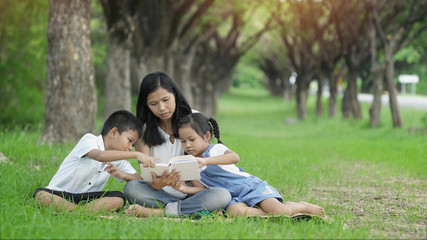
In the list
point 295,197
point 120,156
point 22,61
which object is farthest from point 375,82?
point 120,156

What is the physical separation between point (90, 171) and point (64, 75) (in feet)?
16.0

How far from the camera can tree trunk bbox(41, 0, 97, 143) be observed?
941 cm

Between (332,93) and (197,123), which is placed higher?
(197,123)

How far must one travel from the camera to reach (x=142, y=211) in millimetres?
4820

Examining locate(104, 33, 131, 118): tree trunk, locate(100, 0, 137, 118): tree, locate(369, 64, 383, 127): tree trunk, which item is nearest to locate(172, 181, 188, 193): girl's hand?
locate(100, 0, 137, 118): tree

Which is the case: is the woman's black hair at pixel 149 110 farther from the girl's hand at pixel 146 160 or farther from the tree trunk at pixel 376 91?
the tree trunk at pixel 376 91

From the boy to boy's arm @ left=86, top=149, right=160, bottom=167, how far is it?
0.29ft

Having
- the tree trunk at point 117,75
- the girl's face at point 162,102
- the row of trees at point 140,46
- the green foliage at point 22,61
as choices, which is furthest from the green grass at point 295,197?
the green foliage at point 22,61

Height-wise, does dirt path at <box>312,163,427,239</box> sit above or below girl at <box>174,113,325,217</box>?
below

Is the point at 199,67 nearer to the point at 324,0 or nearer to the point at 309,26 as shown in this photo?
the point at 309,26

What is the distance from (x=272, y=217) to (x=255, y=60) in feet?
184

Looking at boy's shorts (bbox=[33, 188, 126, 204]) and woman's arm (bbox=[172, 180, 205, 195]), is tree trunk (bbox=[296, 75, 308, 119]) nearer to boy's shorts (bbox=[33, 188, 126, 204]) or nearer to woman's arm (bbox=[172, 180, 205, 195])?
woman's arm (bbox=[172, 180, 205, 195])

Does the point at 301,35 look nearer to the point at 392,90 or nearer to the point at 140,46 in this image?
the point at 392,90

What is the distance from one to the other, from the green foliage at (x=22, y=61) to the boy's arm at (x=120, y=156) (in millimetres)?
10632
